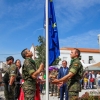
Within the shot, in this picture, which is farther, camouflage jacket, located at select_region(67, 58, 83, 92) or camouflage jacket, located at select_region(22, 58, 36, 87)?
camouflage jacket, located at select_region(22, 58, 36, 87)

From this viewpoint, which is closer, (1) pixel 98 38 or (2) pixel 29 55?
(2) pixel 29 55

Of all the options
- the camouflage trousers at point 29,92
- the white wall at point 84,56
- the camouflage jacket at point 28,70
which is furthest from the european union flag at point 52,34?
the white wall at point 84,56

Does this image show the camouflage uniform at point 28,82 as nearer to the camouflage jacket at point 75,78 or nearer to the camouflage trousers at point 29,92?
the camouflage trousers at point 29,92

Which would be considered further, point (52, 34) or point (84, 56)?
point (84, 56)

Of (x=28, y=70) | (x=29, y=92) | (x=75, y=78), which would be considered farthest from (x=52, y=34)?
(x=29, y=92)

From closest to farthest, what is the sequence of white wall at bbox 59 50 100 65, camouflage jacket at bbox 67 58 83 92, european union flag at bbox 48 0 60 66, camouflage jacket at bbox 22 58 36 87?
1. camouflage jacket at bbox 67 58 83 92
2. camouflage jacket at bbox 22 58 36 87
3. european union flag at bbox 48 0 60 66
4. white wall at bbox 59 50 100 65

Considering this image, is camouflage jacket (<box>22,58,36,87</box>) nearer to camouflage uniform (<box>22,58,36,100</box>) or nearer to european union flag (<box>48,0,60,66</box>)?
camouflage uniform (<box>22,58,36,100</box>)

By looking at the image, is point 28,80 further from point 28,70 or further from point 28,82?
point 28,70

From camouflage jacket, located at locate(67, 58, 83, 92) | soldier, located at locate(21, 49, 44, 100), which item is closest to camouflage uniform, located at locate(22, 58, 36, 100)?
soldier, located at locate(21, 49, 44, 100)

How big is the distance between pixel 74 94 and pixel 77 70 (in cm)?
57

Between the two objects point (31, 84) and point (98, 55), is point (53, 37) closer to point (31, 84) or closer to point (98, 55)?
point (31, 84)

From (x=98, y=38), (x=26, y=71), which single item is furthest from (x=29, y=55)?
(x=98, y=38)

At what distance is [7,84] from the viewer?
7906 millimetres

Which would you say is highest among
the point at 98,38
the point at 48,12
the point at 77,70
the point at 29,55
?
the point at 98,38
